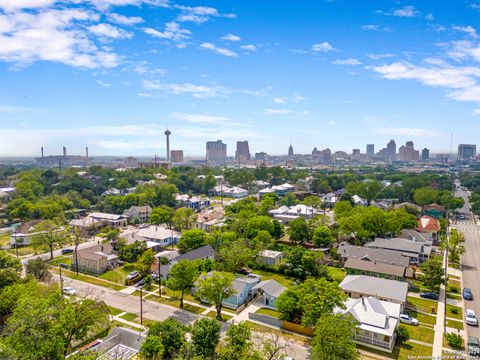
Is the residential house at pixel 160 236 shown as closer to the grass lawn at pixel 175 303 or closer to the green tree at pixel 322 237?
the grass lawn at pixel 175 303

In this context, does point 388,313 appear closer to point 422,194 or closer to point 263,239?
point 263,239

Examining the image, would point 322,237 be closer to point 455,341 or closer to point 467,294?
point 467,294

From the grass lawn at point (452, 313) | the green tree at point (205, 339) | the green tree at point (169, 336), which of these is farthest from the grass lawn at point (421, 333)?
the green tree at point (169, 336)

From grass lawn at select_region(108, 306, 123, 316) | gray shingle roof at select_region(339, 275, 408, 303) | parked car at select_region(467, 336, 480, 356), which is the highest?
gray shingle roof at select_region(339, 275, 408, 303)

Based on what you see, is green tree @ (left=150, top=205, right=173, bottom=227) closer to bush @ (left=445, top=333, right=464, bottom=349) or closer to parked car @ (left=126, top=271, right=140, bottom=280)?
parked car @ (left=126, top=271, right=140, bottom=280)

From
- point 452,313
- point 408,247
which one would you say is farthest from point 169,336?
point 408,247

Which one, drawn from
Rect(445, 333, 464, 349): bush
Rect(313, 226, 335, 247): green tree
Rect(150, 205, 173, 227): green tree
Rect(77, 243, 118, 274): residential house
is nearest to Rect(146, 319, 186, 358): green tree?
Rect(445, 333, 464, 349): bush
